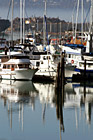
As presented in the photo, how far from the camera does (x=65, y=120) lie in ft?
116

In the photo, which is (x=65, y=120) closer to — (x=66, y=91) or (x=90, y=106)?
(x=90, y=106)

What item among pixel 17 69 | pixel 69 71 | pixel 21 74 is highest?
pixel 17 69

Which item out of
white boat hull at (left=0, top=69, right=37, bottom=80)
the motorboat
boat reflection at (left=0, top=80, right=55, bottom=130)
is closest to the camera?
boat reflection at (left=0, top=80, right=55, bottom=130)

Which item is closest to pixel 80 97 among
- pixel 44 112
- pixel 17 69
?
pixel 44 112

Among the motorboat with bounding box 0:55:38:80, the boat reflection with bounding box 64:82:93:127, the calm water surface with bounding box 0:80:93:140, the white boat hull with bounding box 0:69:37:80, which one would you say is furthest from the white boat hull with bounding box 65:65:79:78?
the white boat hull with bounding box 0:69:37:80

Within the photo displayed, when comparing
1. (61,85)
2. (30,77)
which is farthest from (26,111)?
(30,77)

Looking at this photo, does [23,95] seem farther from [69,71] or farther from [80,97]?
[69,71]

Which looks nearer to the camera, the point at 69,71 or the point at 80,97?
the point at 80,97

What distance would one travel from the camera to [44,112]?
123ft

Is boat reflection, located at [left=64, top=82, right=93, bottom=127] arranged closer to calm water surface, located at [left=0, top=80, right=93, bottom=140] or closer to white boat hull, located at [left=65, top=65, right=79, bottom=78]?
calm water surface, located at [left=0, top=80, right=93, bottom=140]

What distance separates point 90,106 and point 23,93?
760cm

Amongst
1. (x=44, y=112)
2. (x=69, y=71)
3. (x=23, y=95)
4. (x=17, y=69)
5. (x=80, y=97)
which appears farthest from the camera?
(x=69, y=71)

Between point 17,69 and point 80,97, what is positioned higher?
point 17,69

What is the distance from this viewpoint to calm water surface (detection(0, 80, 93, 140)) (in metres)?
31.7
